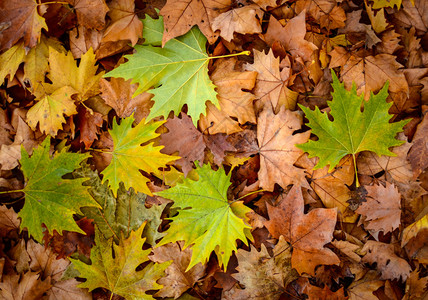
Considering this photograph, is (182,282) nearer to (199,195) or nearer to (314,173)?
(199,195)

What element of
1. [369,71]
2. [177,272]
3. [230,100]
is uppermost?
[369,71]

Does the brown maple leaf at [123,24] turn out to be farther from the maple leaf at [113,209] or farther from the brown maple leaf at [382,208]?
the brown maple leaf at [382,208]

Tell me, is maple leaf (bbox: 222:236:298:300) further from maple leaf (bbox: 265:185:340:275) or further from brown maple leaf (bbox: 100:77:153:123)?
brown maple leaf (bbox: 100:77:153:123)

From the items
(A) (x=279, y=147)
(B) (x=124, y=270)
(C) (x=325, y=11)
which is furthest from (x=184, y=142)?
(C) (x=325, y=11)

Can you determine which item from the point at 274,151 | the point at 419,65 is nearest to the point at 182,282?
the point at 274,151

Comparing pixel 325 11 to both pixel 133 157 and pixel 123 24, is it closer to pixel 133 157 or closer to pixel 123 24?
pixel 123 24
